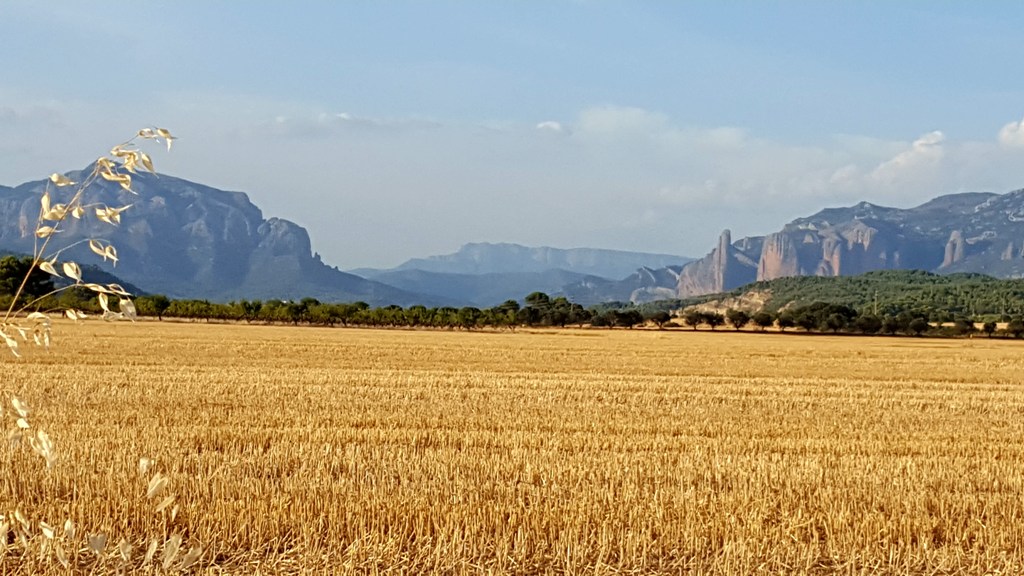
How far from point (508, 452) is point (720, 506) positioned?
4.01m

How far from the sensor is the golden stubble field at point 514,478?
7531 millimetres

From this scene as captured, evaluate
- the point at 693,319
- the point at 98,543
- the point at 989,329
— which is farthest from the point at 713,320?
the point at 98,543

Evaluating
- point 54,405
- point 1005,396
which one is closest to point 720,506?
point 54,405

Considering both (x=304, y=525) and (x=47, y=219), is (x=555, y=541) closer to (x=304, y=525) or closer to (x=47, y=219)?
(x=304, y=525)

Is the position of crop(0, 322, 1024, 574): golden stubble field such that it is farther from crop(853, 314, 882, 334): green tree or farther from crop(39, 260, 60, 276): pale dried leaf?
crop(853, 314, 882, 334): green tree

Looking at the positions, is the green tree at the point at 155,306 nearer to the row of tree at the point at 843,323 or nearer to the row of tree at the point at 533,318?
the row of tree at the point at 533,318

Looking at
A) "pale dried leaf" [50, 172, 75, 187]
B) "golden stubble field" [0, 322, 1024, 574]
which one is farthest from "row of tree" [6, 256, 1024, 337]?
"pale dried leaf" [50, 172, 75, 187]

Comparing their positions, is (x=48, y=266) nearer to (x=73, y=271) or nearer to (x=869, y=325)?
(x=73, y=271)

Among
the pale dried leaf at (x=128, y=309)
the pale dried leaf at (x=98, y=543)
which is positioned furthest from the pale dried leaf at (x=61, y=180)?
A: the pale dried leaf at (x=98, y=543)

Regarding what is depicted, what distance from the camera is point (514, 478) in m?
10.7

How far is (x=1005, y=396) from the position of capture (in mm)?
24734

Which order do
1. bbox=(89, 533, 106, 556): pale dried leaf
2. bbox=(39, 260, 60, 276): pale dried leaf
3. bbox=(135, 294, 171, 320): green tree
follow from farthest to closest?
bbox=(135, 294, 171, 320): green tree, bbox=(39, 260, 60, 276): pale dried leaf, bbox=(89, 533, 106, 556): pale dried leaf

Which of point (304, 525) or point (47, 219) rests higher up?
point (47, 219)

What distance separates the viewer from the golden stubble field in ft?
24.7
